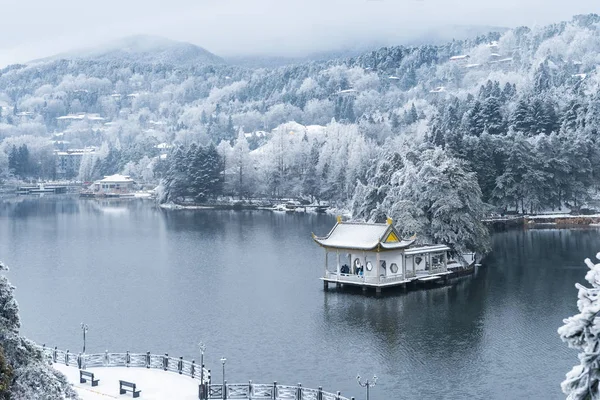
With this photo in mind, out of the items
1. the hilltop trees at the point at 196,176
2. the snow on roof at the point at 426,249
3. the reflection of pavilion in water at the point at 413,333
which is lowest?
the reflection of pavilion in water at the point at 413,333

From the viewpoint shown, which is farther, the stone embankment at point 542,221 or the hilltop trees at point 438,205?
the stone embankment at point 542,221

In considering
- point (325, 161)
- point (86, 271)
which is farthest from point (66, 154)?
point (86, 271)

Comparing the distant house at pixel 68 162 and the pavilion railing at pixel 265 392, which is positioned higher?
the distant house at pixel 68 162

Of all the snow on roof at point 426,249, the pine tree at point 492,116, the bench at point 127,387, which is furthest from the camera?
the pine tree at point 492,116

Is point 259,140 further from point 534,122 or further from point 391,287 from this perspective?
point 391,287

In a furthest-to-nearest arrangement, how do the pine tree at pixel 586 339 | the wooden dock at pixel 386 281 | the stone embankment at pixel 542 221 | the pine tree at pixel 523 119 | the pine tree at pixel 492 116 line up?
the pine tree at pixel 492 116, the pine tree at pixel 523 119, the stone embankment at pixel 542 221, the wooden dock at pixel 386 281, the pine tree at pixel 586 339

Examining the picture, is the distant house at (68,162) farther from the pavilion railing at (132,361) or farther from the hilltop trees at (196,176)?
the pavilion railing at (132,361)

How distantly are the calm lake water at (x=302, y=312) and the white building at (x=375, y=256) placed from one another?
1138mm

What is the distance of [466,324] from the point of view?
1484 inches

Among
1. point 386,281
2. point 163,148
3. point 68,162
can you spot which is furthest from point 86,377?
point 68,162

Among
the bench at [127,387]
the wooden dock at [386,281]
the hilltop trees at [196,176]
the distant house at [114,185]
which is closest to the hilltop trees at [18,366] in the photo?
the bench at [127,387]

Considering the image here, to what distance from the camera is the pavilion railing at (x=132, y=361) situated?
2883 cm

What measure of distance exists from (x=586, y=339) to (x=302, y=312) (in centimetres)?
3021

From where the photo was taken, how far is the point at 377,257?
44.6m
